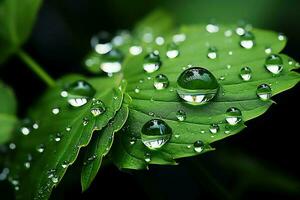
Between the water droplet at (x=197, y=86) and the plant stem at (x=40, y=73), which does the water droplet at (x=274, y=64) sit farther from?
the plant stem at (x=40, y=73)

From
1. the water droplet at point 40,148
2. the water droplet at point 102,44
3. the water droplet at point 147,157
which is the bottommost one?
the water droplet at point 102,44

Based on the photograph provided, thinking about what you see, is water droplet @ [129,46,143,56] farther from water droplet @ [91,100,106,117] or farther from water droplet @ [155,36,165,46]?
water droplet @ [91,100,106,117]

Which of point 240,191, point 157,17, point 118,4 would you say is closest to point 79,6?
point 118,4

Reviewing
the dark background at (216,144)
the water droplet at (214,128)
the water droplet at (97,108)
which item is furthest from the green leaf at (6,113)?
the water droplet at (214,128)

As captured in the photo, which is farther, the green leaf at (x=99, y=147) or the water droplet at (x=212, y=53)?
the water droplet at (x=212, y=53)

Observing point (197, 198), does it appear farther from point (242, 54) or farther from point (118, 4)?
point (118, 4)

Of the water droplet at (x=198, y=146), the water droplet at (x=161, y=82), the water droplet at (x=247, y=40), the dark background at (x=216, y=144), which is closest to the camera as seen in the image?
the water droplet at (x=198, y=146)

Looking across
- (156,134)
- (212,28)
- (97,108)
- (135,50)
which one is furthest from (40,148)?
(212,28)

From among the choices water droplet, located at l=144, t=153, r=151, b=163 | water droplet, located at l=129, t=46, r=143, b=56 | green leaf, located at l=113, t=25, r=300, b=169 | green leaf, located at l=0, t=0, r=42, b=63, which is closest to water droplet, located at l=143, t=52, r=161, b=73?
green leaf, located at l=113, t=25, r=300, b=169
